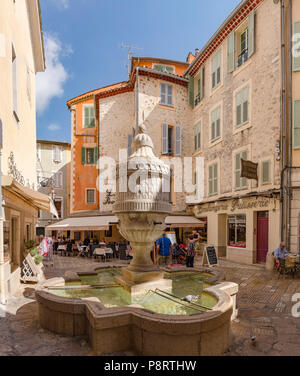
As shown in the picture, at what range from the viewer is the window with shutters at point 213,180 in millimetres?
16031

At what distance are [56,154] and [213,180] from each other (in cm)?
1984

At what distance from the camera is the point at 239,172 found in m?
14.1

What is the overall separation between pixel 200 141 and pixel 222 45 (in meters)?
5.75

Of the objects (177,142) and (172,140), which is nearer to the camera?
(177,142)

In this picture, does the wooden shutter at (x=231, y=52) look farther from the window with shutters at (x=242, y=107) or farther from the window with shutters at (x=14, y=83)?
the window with shutters at (x=14, y=83)

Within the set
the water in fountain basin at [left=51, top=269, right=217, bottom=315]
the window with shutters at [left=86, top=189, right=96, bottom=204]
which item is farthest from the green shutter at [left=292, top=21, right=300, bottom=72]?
the window with shutters at [left=86, top=189, right=96, bottom=204]

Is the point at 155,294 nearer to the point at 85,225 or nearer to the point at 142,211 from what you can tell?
the point at 142,211

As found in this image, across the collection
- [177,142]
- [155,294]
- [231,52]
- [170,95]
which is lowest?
[155,294]

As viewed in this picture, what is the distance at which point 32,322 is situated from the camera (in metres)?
5.08

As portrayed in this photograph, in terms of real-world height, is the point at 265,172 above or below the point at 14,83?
below

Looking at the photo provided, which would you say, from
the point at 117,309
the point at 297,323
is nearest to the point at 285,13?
the point at 297,323

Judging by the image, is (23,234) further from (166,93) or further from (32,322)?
(166,93)

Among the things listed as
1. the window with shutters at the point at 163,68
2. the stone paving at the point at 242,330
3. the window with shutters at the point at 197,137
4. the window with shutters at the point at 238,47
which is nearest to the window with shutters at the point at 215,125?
the window with shutters at the point at 197,137

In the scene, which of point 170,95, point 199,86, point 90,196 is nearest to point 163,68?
point 170,95
